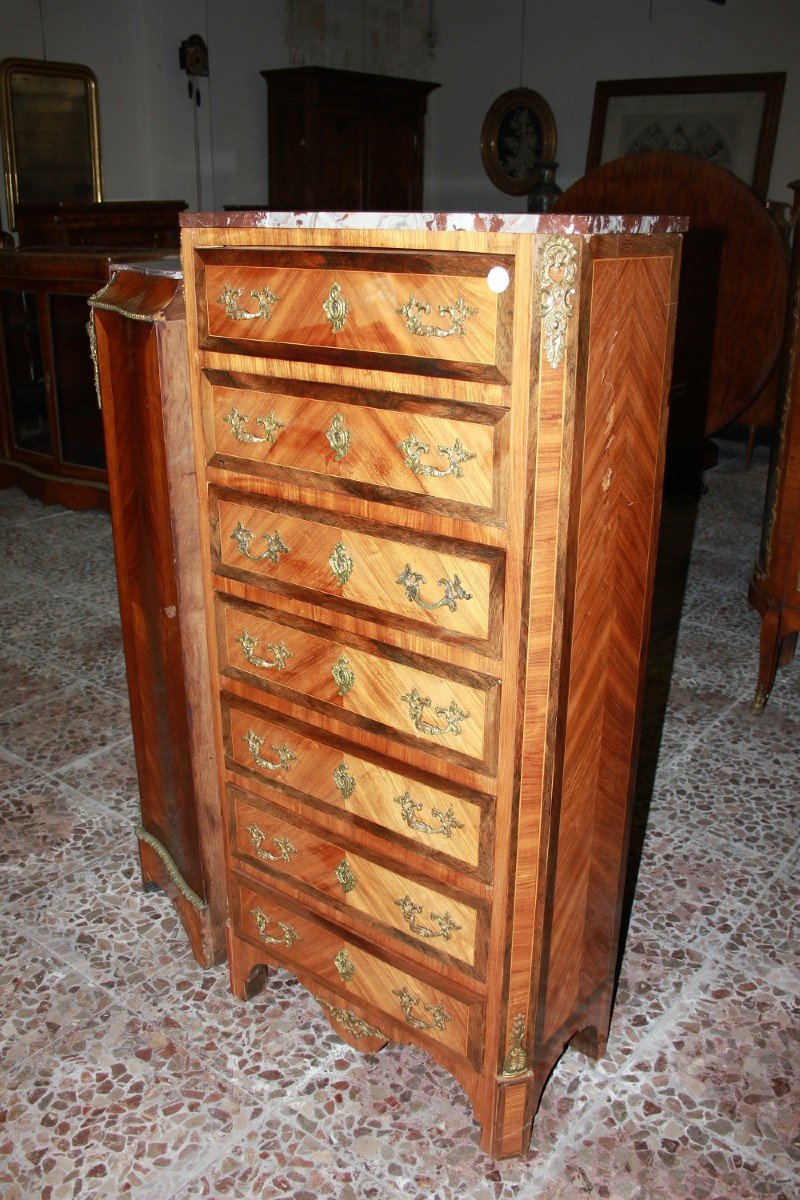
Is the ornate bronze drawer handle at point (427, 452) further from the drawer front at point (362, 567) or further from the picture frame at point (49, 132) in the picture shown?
the picture frame at point (49, 132)

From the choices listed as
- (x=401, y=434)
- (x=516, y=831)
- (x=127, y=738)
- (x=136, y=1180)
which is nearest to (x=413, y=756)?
(x=516, y=831)

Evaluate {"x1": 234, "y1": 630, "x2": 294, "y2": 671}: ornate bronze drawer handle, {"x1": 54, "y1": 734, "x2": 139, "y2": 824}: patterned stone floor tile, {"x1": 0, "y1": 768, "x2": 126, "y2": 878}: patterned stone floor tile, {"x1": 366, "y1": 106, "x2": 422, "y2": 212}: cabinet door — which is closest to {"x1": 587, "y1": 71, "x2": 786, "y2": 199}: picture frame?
{"x1": 366, "y1": 106, "x2": 422, "y2": 212}: cabinet door

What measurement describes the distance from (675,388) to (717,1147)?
379cm

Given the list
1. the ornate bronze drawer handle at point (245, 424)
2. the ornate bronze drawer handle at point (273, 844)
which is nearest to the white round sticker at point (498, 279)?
the ornate bronze drawer handle at point (245, 424)

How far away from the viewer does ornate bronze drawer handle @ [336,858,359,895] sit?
1.71 metres

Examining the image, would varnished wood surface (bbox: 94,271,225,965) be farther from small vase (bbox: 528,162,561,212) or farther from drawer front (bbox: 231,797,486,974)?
small vase (bbox: 528,162,561,212)

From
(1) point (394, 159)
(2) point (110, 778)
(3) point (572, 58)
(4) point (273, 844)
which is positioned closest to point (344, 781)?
(4) point (273, 844)

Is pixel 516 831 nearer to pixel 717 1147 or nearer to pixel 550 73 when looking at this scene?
pixel 717 1147

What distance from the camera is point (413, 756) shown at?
1534 mm

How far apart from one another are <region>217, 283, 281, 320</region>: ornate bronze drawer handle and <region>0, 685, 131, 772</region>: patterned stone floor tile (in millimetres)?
1804

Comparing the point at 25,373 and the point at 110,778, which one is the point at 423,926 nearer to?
the point at 110,778

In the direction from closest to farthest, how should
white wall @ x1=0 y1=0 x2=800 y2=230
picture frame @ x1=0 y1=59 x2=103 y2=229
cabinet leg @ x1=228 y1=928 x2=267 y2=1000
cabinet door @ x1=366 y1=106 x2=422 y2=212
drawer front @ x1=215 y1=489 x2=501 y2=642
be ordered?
drawer front @ x1=215 y1=489 x2=501 y2=642
cabinet leg @ x1=228 y1=928 x2=267 y2=1000
picture frame @ x1=0 y1=59 x2=103 y2=229
white wall @ x1=0 y1=0 x2=800 y2=230
cabinet door @ x1=366 y1=106 x2=422 y2=212

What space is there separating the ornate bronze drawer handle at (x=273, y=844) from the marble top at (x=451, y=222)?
104cm

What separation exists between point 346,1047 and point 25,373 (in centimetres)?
469
